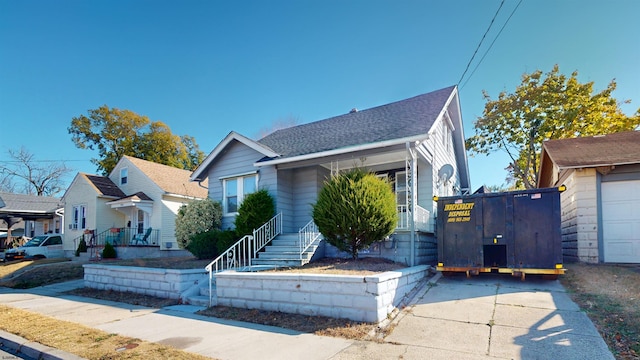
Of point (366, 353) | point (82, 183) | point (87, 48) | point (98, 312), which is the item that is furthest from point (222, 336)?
point (82, 183)

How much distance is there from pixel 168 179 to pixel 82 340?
1722 cm

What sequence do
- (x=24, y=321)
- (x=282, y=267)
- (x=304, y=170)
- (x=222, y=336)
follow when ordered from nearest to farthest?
(x=222, y=336) → (x=24, y=321) → (x=282, y=267) → (x=304, y=170)

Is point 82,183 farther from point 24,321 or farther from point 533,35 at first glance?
point 533,35

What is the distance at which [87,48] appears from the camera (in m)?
14.0

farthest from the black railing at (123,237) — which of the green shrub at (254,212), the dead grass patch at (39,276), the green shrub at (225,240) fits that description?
the green shrub at (254,212)

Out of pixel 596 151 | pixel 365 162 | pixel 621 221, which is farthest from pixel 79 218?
pixel 621 221

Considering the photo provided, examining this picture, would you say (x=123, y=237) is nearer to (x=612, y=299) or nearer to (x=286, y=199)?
(x=286, y=199)

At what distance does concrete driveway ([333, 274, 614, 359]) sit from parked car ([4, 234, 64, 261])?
869 inches

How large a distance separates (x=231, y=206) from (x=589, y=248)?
1142cm

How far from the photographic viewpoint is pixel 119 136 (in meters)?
31.2

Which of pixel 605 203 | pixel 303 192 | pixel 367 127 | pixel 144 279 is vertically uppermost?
pixel 367 127

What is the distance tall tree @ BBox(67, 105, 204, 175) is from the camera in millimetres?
30812

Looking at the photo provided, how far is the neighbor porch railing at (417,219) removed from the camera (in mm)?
9493

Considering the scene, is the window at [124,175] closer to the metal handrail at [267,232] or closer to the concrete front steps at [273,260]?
the metal handrail at [267,232]
